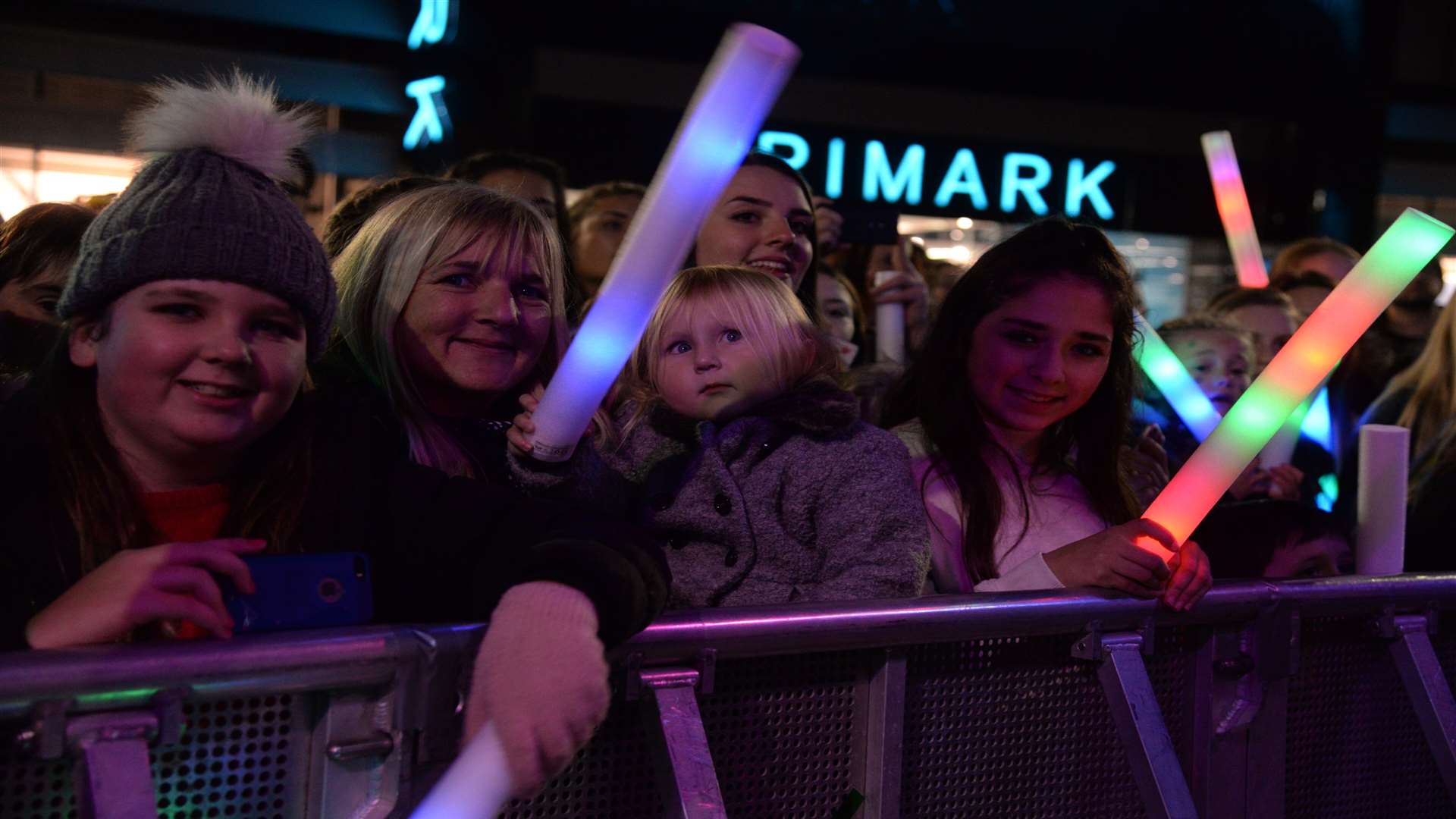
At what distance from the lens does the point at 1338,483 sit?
4.11 m

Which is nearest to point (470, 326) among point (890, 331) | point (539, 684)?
point (539, 684)

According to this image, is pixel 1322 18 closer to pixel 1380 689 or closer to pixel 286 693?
pixel 1380 689

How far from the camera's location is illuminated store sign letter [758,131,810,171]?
5.70m

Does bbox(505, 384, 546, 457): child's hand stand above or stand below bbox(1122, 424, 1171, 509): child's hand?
above

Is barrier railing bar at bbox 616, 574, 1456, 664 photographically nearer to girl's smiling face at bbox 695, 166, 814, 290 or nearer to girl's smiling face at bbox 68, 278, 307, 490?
girl's smiling face at bbox 68, 278, 307, 490

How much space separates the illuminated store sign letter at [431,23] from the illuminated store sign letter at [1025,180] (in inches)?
119

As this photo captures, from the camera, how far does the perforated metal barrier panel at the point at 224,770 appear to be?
44.9 inches

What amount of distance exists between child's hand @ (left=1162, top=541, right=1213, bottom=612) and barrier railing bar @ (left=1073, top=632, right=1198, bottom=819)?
0.24 feet

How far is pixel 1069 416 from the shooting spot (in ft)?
8.32

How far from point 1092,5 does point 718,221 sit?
22.8 ft

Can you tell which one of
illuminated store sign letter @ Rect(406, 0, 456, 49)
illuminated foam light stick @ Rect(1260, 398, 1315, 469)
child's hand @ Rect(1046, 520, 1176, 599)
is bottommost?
child's hand @ Rect(1046, 520, 1176, 599)

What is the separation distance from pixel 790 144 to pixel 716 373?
12.2 feet

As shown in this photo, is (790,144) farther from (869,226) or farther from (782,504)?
(782,504)

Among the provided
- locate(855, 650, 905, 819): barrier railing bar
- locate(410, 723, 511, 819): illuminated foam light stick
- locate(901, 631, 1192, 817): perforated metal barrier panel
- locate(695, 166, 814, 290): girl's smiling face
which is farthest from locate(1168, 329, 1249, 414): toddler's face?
locate(410, 723, 511, 819): illuminated foam light stick
